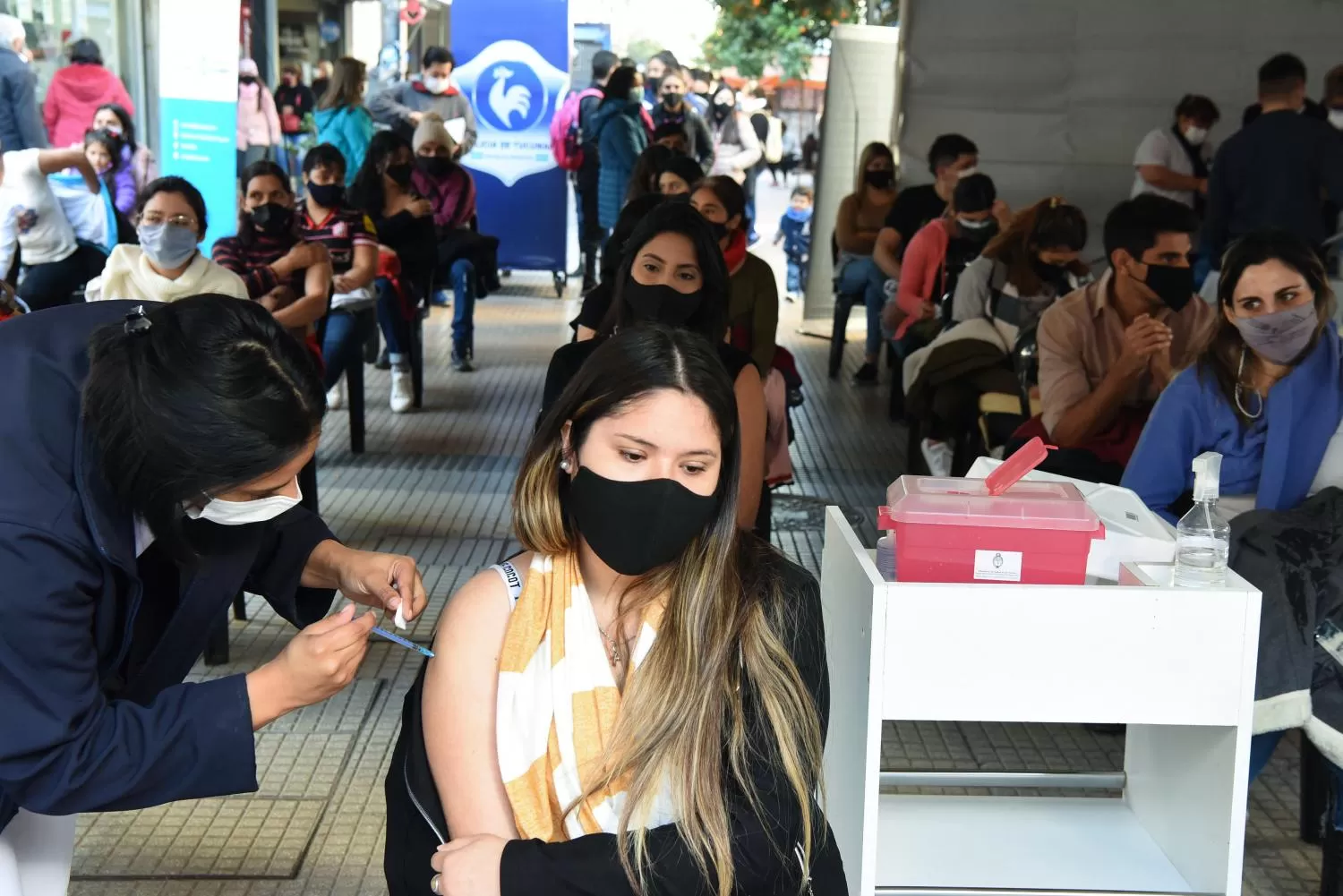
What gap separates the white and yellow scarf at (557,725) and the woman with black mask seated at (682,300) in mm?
1642

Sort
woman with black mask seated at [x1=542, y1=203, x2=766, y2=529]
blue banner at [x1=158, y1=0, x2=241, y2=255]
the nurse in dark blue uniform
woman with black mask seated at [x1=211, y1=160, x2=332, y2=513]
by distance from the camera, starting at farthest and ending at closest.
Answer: blue banner at [x1=158, y1=0, x2=241, y2=255], woman with black mask seated at [x1=211, y1=160, x2=332, y2=513], woman with black mask seated at [x1=542, y1=203, x2=766, y2=529], the nurse in dark blue uniform

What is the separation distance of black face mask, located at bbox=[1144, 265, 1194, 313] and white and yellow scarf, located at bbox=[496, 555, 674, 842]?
8.52 ft

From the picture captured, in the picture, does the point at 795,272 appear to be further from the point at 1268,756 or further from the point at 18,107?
the point at 1268,756

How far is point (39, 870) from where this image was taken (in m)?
1.99

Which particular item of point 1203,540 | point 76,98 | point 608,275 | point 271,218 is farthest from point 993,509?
point 76,98

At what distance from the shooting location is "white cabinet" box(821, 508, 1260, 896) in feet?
6.83

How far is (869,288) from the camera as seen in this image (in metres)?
8.30

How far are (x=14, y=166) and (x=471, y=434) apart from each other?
88.7 inches

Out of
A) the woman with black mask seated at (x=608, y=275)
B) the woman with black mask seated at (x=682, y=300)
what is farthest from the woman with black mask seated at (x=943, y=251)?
the woman with black mask seated at (x=682, y=300)

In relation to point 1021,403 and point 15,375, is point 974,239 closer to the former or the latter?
point 1021,403

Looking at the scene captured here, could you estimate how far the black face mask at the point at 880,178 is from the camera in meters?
8.42

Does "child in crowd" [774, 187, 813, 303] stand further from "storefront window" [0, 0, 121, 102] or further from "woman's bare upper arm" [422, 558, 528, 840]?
"woman's bare upper arm" [422, 558, 528, 840]

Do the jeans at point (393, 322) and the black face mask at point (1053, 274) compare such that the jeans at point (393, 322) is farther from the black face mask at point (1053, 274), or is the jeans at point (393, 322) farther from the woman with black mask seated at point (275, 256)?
the black face mask at point (1053, 274)

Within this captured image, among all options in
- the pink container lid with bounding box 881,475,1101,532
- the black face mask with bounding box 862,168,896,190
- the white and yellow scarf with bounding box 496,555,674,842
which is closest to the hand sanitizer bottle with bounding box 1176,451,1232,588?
the pink container lid with bounding box 881,475,1101,532
